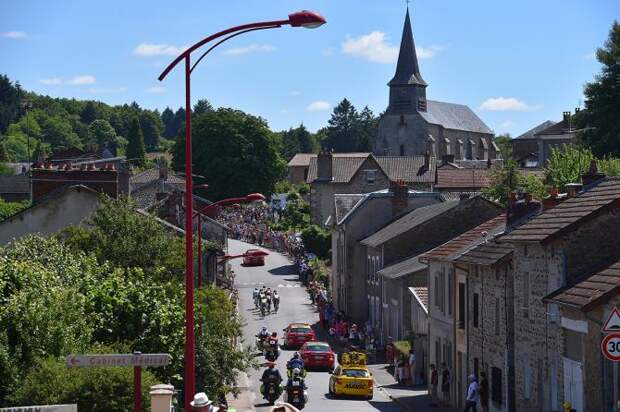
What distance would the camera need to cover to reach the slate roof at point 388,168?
112m

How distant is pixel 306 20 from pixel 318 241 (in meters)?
75.6

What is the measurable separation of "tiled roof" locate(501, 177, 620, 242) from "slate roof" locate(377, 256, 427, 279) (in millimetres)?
20523

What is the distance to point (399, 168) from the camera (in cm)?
11750

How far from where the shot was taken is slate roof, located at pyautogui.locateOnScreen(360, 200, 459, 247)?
57625 millimetres

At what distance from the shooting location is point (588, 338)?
26.1m

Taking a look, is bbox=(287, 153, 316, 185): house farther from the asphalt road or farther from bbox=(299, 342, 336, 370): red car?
bbox=(299, 342, 336, 370): red car

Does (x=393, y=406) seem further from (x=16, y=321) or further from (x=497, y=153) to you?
(x=497, y=153)

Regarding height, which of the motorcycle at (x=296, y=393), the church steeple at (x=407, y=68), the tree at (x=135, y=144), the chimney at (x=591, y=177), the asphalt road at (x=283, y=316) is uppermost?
the church steeple at (x=407, y=68)

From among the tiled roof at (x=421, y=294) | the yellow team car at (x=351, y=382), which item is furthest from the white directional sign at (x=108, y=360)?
the tiled roof at (x=421, y=294)

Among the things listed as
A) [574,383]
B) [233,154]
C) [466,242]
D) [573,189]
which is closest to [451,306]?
[466,242]

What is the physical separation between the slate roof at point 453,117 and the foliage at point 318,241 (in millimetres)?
74609

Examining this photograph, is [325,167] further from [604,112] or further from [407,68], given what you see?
[407,68]

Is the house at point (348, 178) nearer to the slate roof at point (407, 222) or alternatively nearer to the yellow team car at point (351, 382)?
the slate roof at point (407, 222)

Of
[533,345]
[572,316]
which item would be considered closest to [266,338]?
[533,345]
